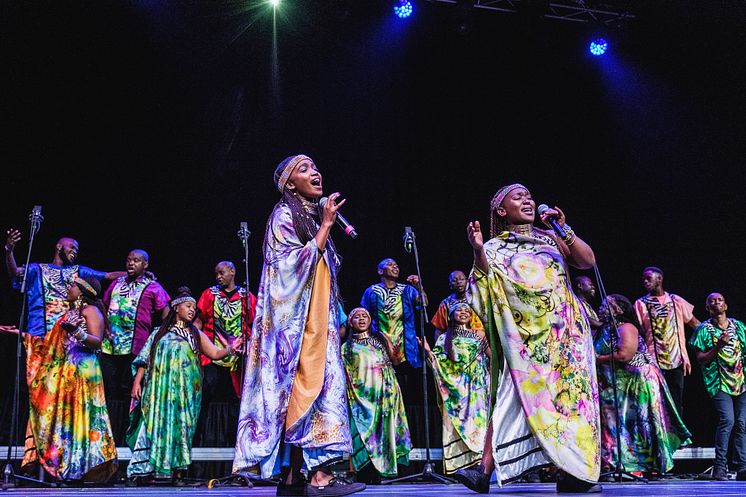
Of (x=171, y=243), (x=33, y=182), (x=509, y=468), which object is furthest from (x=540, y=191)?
(x=509, y=468)

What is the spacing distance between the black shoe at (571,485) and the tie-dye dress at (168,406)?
3.81 meters

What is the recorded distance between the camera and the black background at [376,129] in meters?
8.66

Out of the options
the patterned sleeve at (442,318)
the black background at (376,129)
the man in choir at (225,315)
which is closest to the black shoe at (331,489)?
the man in choir at (225,315)

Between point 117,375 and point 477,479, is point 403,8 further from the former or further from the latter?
point 477,479

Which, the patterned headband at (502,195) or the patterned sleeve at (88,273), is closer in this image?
the patterned headband at (502,195)

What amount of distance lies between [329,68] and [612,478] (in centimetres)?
572

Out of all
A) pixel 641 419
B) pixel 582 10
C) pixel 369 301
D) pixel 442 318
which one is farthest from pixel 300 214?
pixel 582 10

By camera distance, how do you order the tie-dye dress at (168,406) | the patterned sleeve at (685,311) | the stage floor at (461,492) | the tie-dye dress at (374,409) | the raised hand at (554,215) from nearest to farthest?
the stage floor at (461,492) < the raised hand at (554,215) < the tie-dye dress at (168,406) < the tie-dye dress at (374,409) < the patterned sleeve at (685,311)

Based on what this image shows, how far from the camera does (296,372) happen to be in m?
3.59

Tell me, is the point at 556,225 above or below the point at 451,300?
below

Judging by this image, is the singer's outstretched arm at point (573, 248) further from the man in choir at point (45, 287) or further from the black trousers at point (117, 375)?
the black trousers at point (117, 375)

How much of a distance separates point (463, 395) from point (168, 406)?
107 inches

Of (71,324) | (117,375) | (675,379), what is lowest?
(675,379)

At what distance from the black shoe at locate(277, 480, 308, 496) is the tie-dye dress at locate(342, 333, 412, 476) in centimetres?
348
